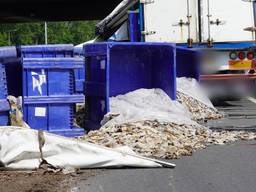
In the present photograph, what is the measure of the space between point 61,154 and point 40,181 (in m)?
0.70

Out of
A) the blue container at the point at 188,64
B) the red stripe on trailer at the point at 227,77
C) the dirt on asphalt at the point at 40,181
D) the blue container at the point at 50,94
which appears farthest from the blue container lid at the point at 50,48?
the red stripe on trailer at the point at 227,77

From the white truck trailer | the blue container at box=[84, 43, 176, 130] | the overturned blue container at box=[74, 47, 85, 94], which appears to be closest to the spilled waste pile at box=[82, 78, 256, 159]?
the blue container at box=[84, 43, 176, 130]

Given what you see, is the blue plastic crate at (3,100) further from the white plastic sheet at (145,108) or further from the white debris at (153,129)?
the white plastic sheet at (145,108)

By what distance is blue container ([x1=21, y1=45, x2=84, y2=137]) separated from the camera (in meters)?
9.99

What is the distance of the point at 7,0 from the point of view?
34.6 meters

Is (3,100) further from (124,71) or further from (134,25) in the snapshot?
(134,25)

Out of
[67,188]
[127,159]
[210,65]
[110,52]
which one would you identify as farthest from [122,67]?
[67,188]

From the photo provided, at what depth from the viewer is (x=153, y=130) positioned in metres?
9.43

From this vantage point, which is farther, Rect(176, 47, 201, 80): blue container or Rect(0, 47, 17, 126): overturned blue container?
Rect(176, 47, 201, 80): blue container

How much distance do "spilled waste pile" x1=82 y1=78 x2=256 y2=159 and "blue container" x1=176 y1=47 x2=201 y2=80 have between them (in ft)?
9.51

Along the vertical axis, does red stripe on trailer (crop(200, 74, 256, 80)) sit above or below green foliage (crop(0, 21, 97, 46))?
below

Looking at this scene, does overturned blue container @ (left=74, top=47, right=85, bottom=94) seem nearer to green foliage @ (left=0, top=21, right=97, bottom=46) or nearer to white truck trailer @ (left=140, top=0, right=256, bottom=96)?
white truck trailer @ (left=140, top=0, right=256, bottom=96)

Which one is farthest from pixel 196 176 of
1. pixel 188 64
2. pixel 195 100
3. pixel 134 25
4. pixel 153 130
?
pixel 134 25

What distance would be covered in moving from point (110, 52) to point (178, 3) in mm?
4157
